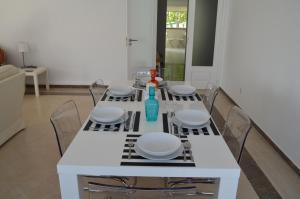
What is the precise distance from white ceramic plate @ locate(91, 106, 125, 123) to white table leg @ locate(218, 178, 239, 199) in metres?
0.76

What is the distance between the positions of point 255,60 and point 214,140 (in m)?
2.29

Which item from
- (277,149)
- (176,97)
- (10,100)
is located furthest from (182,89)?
(10,100)

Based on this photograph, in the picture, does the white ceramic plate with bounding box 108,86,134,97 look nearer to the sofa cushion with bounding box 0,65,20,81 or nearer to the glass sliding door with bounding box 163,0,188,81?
the sofa cushion with bounding box 0,65,20,81

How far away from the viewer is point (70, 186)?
1.34 metres

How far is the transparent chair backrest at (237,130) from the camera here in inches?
67.2

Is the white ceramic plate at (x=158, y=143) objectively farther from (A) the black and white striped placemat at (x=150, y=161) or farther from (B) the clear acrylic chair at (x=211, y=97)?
(B) the clear acrylic chair at (x=211, y=97)

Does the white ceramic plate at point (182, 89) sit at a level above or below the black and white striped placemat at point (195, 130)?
above

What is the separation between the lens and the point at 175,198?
4.95 feet

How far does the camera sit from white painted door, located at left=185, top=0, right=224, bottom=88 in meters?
4.63

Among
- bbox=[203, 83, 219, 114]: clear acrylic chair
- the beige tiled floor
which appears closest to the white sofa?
the beige tiled floor

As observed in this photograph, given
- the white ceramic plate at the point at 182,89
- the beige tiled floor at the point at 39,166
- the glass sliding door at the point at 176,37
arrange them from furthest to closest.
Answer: the glass sliding door at the point at 176,37 → the white ceramic plate at the point at 182,89 → the beige tiled floor at the point at 39,166

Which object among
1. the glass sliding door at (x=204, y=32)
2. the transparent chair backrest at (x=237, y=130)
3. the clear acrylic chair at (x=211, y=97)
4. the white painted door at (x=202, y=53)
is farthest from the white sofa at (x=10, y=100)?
the glass sliding door at (x=204, y=32)

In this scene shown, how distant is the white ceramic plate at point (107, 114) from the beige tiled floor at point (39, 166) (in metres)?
0.80

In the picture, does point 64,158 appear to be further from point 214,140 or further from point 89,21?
point 89,21
